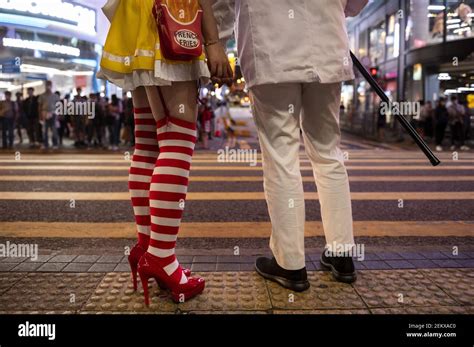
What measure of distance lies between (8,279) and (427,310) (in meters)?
1.98

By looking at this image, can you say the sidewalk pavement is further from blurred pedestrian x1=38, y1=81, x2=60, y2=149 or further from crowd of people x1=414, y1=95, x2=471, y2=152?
crowd of people x1=414, y1=95, x2=471, y2=152

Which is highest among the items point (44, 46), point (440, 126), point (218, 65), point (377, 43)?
point (377, 43)

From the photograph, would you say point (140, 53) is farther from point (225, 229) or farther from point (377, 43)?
point (377, 43)

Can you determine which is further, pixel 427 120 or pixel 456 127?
pixel 427 120

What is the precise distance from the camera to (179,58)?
6.39 feet

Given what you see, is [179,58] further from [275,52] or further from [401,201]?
[401,201]

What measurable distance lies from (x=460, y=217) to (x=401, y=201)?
71 cm

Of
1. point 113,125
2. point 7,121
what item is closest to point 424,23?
point 113,125

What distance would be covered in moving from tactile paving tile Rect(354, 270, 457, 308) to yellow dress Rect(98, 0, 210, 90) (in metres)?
1.23

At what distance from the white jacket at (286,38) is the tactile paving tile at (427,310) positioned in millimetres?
1052

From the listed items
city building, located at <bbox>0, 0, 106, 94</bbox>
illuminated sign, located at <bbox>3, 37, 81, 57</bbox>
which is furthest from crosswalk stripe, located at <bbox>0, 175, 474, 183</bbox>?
illuminated sign, located at <bbox>3, 37, 81, 57</bbox>

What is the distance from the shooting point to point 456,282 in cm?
231

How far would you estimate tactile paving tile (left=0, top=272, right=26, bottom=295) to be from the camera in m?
2.26
